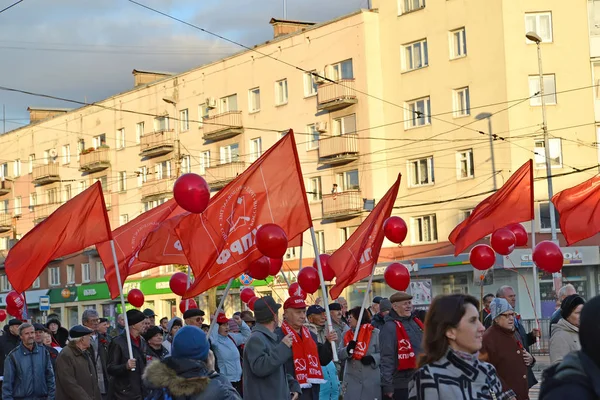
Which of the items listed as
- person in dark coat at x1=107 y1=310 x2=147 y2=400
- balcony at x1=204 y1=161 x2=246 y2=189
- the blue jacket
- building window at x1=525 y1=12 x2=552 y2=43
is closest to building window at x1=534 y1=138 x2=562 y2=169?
building window at x1=525 y1=12 x2=552 y2=43

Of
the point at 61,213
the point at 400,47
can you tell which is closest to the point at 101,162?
the point at 400,47

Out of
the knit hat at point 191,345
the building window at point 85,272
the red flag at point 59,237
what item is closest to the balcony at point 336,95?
the building window at point 85,272

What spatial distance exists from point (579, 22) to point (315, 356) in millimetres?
31952

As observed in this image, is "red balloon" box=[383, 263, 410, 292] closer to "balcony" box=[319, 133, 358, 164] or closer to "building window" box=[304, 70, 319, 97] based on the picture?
"balcony" box=[319, 133, 358, 164]

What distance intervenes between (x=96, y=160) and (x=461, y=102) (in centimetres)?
2670

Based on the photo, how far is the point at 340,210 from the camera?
45094 mm

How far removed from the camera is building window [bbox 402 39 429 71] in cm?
4300

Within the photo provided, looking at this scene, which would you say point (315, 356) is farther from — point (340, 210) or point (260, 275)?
point (340, 210)

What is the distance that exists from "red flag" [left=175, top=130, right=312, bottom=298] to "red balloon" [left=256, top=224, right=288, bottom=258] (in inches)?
12.9

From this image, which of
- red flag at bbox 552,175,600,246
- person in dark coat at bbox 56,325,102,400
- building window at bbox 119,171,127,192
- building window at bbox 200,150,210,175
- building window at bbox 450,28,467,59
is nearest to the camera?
person in dark coat at bbox 56,325,102,400

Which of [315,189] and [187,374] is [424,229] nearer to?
[315,189]

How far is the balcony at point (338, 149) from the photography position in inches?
1773

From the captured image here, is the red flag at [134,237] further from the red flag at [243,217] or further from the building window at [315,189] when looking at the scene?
the building window at [315,189]

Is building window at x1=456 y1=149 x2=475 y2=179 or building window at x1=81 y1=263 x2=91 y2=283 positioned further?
building window at x1=81 y1=263 x2=91 y2=283
